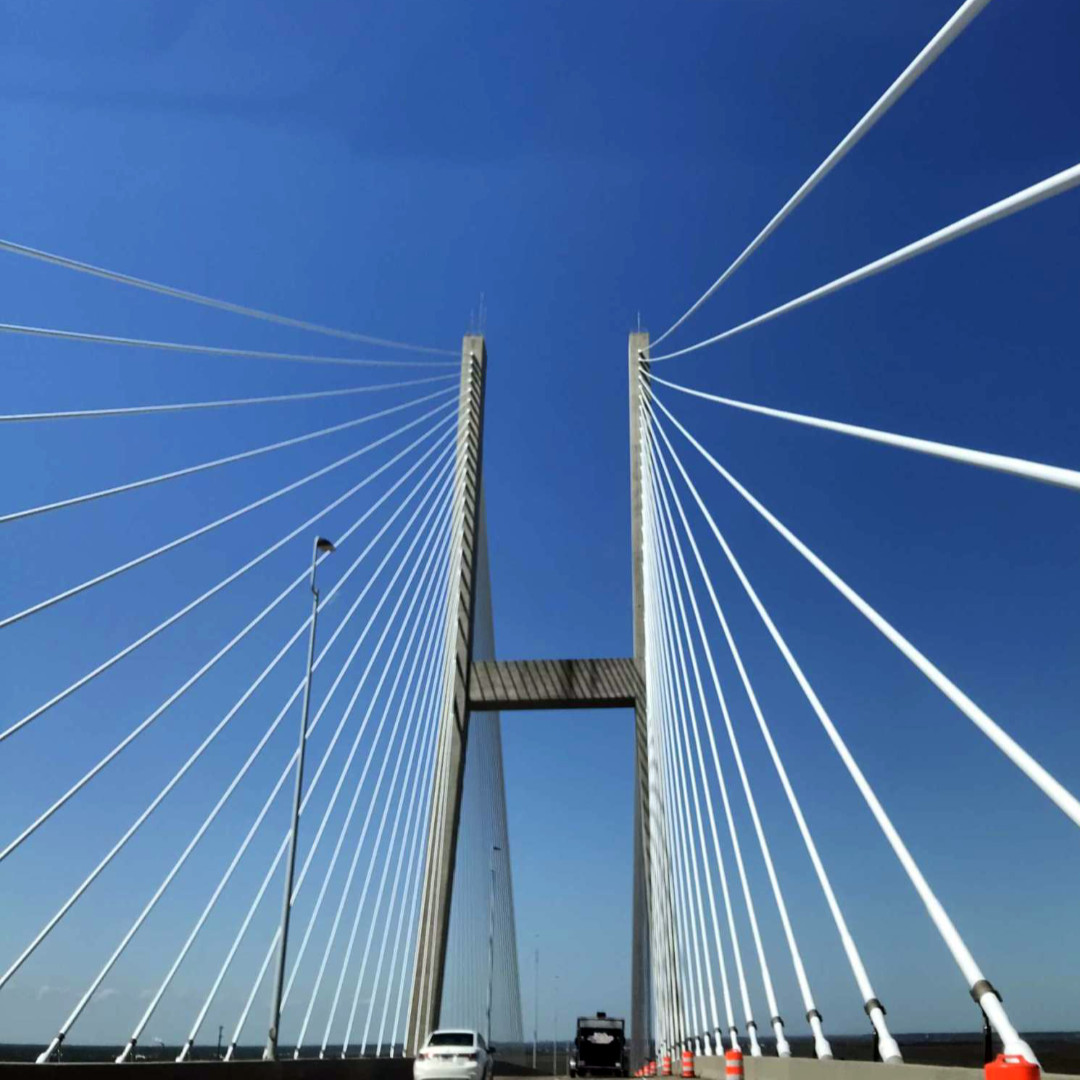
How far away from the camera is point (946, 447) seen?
629 cm

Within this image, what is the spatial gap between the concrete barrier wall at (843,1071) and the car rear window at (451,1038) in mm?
6157

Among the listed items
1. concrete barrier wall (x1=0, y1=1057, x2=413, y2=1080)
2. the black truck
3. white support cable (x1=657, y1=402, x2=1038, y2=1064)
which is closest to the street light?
concrete barrier wall (x1=0, y1=1057, x2=413, y2=1080)

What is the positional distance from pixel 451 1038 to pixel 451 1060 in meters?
1.33

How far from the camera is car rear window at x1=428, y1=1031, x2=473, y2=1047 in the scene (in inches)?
740

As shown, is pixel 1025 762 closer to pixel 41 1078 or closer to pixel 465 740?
pixel 41 1078

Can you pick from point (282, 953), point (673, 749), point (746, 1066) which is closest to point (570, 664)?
point (673, 749)

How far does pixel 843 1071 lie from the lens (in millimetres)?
8109

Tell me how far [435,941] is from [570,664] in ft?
18.3

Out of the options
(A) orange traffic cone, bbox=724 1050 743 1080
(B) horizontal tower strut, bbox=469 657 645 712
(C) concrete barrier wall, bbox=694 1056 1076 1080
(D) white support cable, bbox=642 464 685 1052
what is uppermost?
(B) horizontal tower strut, bbox=469 657 645 712

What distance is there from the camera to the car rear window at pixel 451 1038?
18797mm

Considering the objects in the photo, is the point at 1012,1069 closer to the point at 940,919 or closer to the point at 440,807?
the point at 940,919

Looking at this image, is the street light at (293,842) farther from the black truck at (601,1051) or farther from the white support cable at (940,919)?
the black truck at (601,1051)

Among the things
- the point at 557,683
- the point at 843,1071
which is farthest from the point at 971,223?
the point at 557,683

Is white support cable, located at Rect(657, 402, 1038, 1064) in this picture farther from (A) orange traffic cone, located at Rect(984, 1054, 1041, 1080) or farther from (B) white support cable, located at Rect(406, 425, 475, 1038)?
(B) white support cable, located at Rect(406, 425, 475, 1038)
